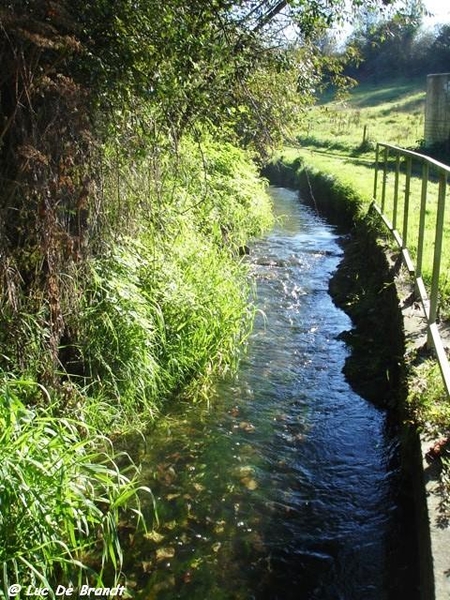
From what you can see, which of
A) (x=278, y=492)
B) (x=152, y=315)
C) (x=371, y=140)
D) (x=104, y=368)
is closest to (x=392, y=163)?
(x=371, y=140)

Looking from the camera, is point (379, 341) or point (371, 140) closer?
point (379, 341)

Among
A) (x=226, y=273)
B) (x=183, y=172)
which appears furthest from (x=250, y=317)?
(x=183, y=172)

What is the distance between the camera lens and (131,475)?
442cm

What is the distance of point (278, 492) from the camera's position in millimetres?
4270

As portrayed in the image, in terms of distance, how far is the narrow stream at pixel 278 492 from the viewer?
3.47m

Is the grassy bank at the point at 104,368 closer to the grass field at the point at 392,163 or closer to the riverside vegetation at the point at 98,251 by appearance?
the riverside vegetation at the point at 98,251

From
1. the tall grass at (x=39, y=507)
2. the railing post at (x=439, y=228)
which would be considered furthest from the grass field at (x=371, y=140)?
the tall grass at (x=39, y=507)

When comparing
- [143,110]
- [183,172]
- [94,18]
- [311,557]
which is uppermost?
[94,18]

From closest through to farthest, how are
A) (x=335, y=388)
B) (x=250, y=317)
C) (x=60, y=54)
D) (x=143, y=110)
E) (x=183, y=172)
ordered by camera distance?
1. (x=60, y=54)
2. (x=143, y=110)
3. (x=335, y=388)
4. (x=250, y=317)
5. (x=183, y=172)

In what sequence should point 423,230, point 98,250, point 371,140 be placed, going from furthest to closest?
point 371,140, point 423,230, point 98,250

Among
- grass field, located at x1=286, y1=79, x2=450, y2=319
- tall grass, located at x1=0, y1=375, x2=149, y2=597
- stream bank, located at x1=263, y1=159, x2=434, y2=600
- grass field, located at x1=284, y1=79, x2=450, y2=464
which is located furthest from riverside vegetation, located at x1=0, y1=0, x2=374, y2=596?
grass field, located at x1=286, y1=79, x2=450, y2=319

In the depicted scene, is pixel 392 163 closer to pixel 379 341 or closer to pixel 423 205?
pixel 379 341

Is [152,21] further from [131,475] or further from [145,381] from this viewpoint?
[131,475]

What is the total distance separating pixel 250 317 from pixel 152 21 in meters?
3.27
